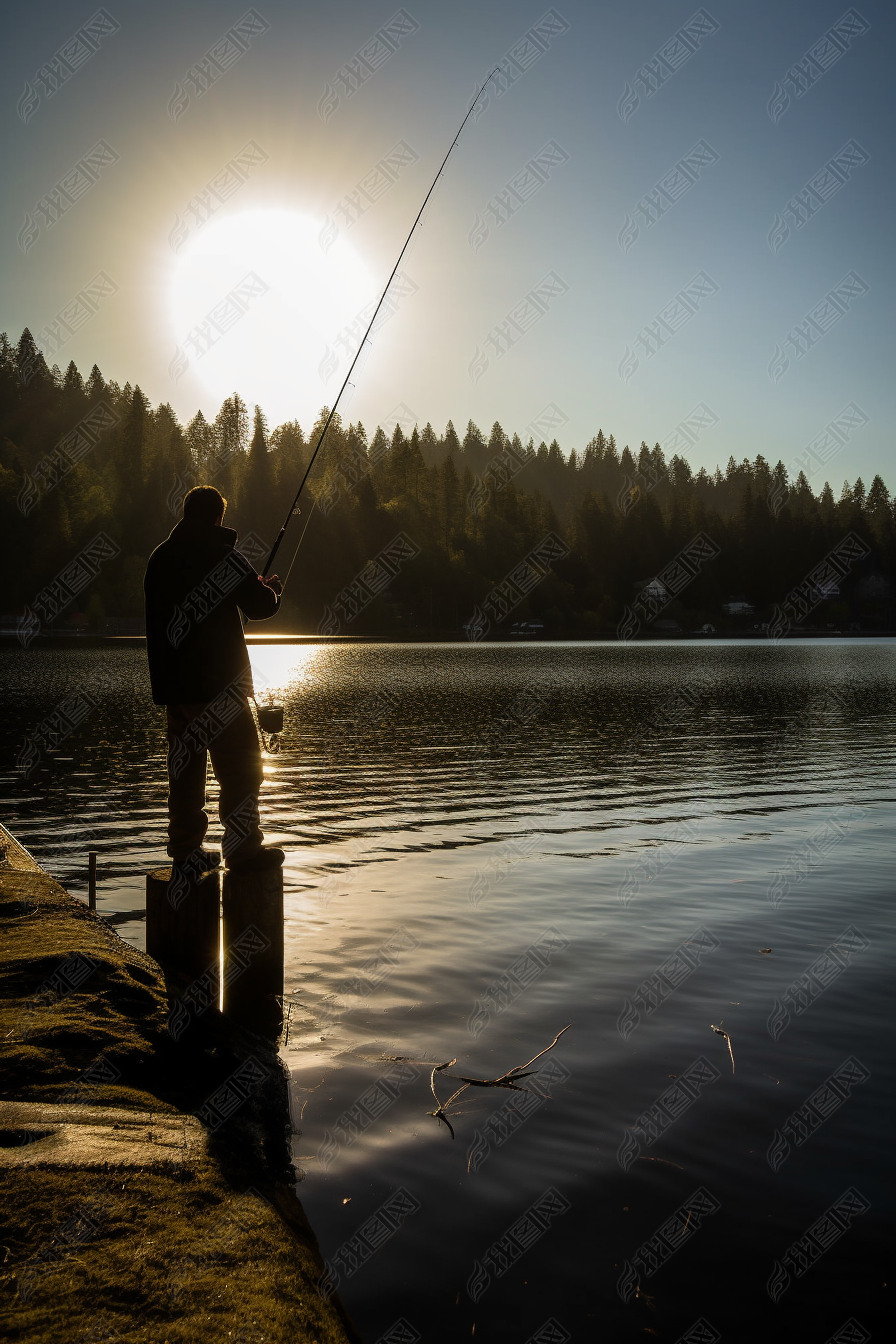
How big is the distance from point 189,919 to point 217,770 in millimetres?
1084

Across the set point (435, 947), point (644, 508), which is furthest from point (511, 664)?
point (644, 508)

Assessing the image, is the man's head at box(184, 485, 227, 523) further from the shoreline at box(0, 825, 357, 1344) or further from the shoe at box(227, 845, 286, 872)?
the shoreline at box(0, 825, 357, 1344)

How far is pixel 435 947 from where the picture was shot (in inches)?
378

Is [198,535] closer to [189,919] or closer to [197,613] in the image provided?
[197,613]

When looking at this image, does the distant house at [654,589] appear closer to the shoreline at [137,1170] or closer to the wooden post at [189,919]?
the wooden post at [189,919]

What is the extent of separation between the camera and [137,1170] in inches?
159

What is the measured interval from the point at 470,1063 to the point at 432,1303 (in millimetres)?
2519

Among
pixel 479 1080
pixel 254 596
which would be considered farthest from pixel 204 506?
pixel 479 1080

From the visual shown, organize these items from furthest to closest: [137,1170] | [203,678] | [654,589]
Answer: [654,589]
[203,678]
[137,1170]

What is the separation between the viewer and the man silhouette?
273 inches

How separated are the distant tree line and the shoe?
360 ft

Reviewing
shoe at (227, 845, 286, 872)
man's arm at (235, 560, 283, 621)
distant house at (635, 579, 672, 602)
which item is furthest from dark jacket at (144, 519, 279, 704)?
distant house at (635, 579, 672, 602)

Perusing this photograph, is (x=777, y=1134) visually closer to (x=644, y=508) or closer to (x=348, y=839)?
(x=348, y=839)

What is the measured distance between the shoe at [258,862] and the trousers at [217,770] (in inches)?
1.1
